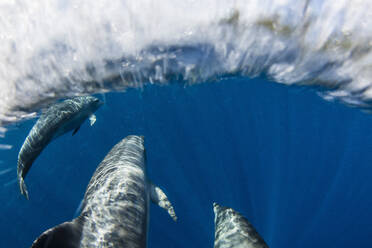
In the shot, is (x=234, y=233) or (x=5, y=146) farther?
(x=5, y=146)

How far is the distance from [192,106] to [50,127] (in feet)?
44.5

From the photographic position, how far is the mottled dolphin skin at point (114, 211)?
3.08m

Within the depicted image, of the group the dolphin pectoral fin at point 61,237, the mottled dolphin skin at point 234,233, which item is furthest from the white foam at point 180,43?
the dolphin pectoral fin at point 61,237

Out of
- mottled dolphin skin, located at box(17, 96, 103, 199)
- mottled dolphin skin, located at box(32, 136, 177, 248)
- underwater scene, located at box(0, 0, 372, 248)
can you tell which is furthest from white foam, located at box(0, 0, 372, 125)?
mottled dolphin skin, located at box(32, 136, 177, 248)

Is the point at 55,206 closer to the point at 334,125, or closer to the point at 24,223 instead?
the point at 24,223

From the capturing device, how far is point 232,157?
2425 cm

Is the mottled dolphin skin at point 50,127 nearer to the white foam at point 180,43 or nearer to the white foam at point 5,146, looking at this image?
the white foam at point 180,43

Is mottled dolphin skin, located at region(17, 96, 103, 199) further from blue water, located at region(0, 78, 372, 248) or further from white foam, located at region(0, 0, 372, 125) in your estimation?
blue water, located at region(0, 78, 372, 248)

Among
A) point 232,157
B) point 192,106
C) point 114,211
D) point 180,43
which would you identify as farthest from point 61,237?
point 232,157

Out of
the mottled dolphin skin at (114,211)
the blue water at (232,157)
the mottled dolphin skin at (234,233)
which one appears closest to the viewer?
the mottled dolphin skin at (114,211)

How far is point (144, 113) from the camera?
2123 centimetres

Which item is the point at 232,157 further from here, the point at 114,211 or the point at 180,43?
the point at 114,211

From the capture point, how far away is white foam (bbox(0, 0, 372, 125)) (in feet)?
21.2

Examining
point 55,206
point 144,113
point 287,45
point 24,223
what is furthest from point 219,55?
point 24,223
